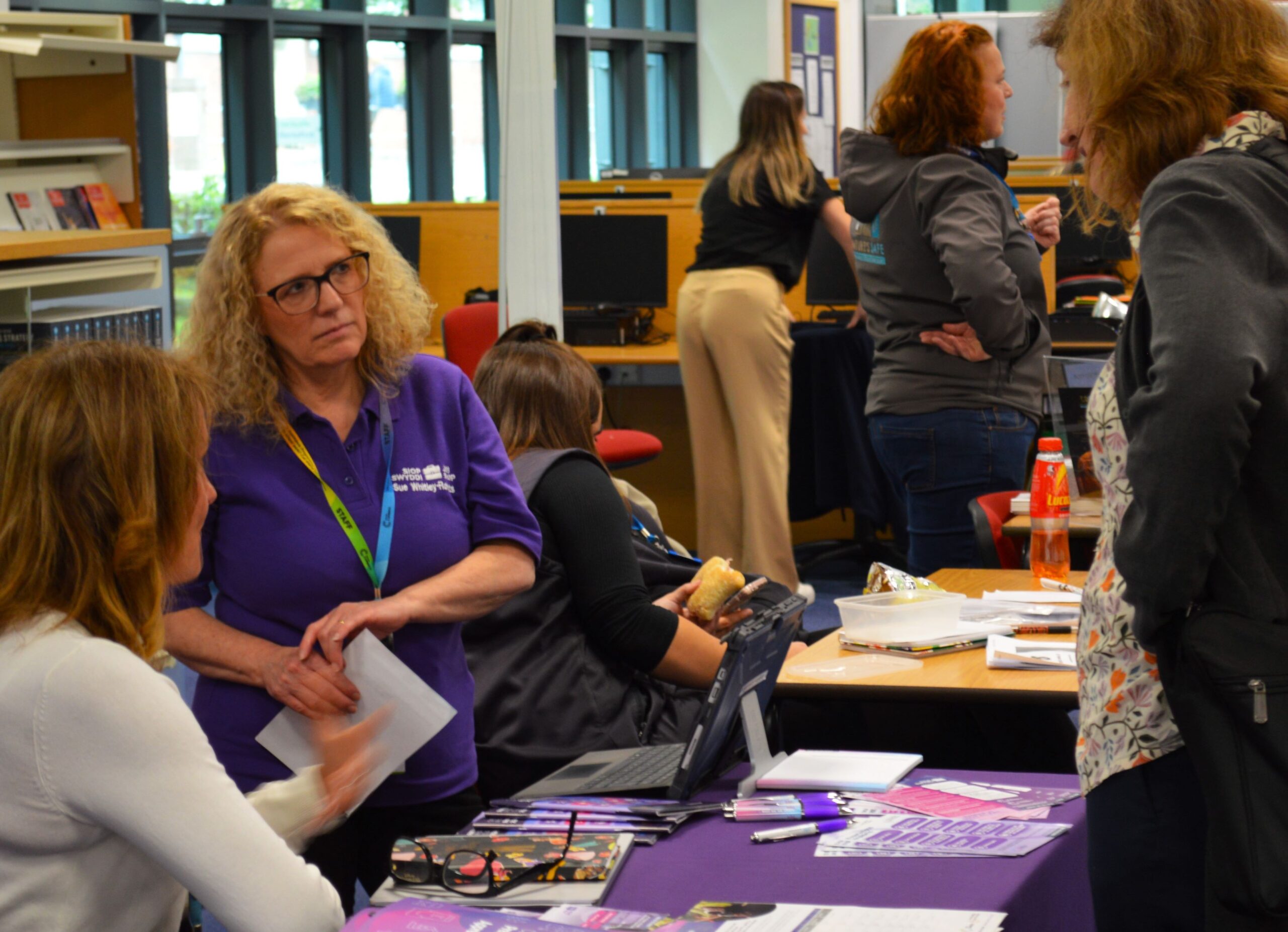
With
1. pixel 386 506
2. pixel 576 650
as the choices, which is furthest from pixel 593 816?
pixel 576 650

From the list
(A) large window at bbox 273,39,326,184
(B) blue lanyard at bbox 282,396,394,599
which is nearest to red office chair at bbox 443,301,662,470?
(B) blue lanyard at bbox 282,396,394,599

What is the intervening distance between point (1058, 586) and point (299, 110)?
7033mm

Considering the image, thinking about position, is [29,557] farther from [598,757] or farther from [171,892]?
[598,757]

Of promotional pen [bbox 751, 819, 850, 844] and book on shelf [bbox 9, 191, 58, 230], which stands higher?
book on shelf [bbox 9, 191, 58, 230]

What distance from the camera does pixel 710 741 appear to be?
A: 1.65 meters

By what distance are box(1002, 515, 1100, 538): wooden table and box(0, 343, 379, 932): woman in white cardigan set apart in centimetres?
208

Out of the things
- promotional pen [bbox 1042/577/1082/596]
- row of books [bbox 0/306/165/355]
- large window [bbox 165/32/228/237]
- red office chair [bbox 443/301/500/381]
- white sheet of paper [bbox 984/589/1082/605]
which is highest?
large window [bbox 165/32/228/237]

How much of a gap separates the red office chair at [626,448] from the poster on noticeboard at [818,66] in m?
6.39

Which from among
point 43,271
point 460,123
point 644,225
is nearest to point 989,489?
point 43,271

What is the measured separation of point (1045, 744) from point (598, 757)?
96cm

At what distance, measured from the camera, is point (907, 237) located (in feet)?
10.0

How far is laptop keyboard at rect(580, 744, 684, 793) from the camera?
1.71 m

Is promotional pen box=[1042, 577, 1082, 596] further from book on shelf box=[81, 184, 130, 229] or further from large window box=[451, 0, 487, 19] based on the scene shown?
large window box=[451, 0, 487, 19]

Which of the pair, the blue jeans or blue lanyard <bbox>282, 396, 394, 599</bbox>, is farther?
the blue jeans
